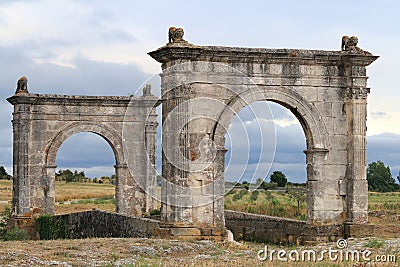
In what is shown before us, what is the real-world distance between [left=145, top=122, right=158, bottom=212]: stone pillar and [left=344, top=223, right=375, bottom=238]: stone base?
9880mm

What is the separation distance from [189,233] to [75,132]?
33.4 ft

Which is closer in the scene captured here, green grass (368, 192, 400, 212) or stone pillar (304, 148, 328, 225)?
stone pillar (304, 148, 328, 225)

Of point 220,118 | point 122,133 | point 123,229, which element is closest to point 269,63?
point 220,118

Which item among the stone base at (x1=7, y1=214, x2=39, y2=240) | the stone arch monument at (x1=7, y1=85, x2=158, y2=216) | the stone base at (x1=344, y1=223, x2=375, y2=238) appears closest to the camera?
the stone base at (x1=344, y1=223, x2=375, y2=238)

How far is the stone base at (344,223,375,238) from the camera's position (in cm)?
1786

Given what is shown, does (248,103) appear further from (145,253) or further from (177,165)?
(145,253)

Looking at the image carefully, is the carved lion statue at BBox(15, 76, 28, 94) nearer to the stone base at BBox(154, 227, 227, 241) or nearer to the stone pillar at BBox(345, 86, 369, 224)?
the stone base at BBox(154, 227, 227, 241)

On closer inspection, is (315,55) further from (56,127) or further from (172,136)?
(56,127)

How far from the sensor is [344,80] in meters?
18.2

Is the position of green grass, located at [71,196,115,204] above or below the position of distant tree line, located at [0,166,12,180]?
below

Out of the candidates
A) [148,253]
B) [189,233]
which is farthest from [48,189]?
[148,253]

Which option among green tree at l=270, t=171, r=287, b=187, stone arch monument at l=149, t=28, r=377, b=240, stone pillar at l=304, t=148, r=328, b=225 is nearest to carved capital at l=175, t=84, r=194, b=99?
stone arch monument at l=149, t=28, r=377, b=240

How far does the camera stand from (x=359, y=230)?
17.9 m

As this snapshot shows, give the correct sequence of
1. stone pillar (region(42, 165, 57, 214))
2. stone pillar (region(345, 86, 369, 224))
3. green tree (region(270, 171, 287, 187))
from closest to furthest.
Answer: stone pillar (region(345, 86, 369, 224))
stone pillar (region(42, 165, 57, 214))
green tree (region(270, 171, 287, 187))
